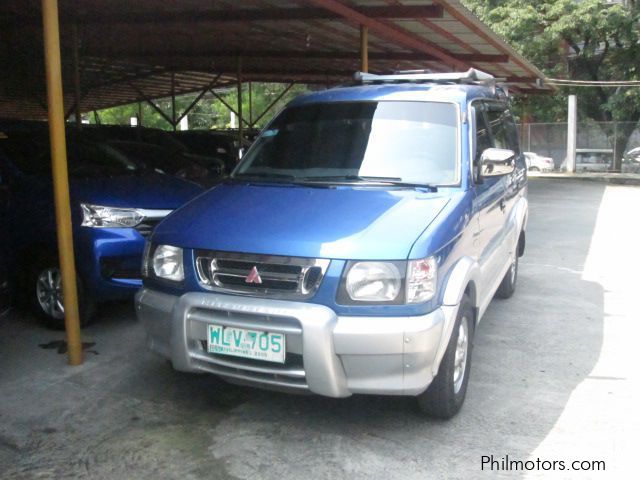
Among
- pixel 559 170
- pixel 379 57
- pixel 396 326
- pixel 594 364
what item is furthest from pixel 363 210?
pixel 559 170

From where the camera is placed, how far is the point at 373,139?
456 cm

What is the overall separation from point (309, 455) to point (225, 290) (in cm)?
97

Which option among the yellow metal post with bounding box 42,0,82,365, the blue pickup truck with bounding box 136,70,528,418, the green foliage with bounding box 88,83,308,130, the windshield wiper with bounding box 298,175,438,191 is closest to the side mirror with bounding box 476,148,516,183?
the blue pickup truck with bounding box 136,70,528,418

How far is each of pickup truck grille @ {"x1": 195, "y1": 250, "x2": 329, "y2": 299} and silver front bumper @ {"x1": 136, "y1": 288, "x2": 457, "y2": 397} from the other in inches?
2.7

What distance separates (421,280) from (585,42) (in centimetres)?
2391

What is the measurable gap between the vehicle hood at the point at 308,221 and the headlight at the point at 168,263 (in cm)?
5

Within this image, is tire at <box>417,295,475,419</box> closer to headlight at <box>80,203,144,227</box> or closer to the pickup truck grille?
the pickup truck grille

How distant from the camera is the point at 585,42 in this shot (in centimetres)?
2419

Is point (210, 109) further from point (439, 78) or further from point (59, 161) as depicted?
point (59, 161)

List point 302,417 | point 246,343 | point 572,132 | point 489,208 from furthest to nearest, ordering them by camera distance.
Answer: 1. point 572,132
2. point 489,208
3. point 302,417
4. point 246,343

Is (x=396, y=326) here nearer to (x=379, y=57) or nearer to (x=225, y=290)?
(x=225, y=290)

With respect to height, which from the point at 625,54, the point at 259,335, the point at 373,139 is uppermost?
the point at 625,54

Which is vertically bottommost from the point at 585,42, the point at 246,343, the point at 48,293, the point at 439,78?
the point at 48,293

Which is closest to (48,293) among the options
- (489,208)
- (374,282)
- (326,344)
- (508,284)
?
(326,344)
